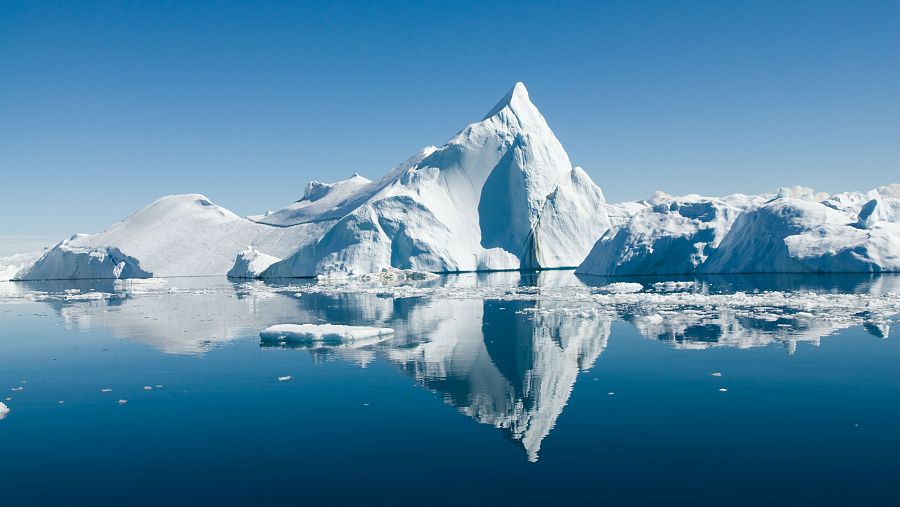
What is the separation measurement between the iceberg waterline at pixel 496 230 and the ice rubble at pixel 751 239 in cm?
6

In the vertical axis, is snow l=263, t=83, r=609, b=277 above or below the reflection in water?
above

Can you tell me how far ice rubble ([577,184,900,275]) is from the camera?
96.8ft

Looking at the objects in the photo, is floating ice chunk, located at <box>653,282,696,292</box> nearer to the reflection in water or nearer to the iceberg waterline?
the reflection in water

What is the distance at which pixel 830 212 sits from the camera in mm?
31891

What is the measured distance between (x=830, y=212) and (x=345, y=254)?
27.0 m

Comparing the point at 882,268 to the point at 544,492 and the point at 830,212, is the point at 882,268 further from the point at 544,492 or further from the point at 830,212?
the point at 544,492

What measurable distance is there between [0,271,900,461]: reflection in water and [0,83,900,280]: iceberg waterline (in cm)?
749

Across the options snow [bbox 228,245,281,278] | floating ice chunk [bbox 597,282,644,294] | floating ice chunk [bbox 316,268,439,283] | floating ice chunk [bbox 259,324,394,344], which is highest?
snow [bbox 228,245,281,278]

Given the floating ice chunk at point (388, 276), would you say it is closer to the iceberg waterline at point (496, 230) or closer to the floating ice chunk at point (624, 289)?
the iceberg waterline at point (496, 230)

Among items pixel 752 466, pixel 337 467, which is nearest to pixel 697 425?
pixel 752 466

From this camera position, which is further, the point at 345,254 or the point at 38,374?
the point at 345,254

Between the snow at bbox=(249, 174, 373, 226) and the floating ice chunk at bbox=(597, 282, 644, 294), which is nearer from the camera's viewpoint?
the floating ice chunk at bbox=(597, 282, 644, 294)

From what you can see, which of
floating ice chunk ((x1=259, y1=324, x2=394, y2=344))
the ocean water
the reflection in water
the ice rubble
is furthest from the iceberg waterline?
floating ice chunk ((x1=259, y1=324, x2=394, y2=344))

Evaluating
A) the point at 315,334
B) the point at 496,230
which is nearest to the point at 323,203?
the point at 496,230
